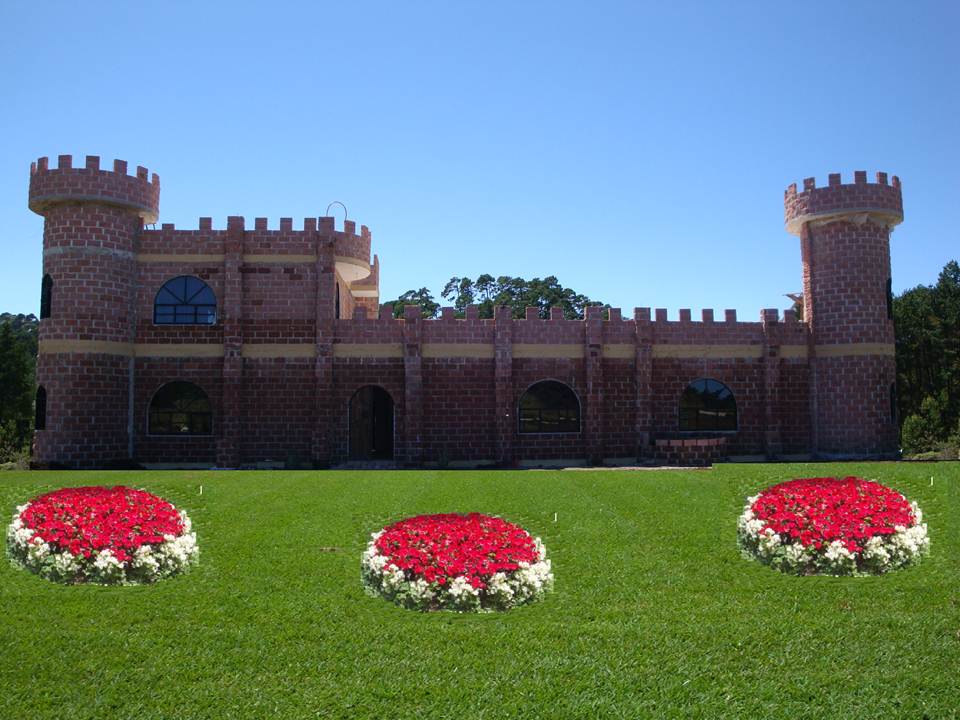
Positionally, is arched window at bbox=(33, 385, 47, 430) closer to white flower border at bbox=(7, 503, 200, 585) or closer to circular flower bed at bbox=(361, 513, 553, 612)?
white flower border at bbox=(7, 503, 200, 585)

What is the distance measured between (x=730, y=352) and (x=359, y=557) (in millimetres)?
19554

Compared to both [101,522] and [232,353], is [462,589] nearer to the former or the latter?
[101,522]

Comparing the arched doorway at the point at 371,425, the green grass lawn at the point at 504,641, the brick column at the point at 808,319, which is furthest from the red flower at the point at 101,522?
the brick column at the point at 808,319

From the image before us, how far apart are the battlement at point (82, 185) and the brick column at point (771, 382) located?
67.1ft

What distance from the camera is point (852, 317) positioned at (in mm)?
27078

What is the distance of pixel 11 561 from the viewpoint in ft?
33.2

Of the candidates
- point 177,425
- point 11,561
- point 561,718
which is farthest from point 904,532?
point 177,425

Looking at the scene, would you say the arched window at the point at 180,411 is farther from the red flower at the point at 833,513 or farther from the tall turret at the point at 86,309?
the red flower at the point at 833,513

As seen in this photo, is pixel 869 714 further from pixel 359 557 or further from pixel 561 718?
pixel 359 557

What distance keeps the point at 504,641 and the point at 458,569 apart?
908mm

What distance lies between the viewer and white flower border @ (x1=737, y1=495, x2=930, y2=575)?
9.81m

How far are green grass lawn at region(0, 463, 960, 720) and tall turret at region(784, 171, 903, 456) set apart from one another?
617 inches

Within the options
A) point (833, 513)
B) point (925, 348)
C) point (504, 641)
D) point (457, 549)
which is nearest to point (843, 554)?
point (833, 513)

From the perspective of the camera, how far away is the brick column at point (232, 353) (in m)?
24.8
